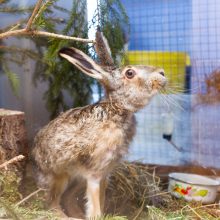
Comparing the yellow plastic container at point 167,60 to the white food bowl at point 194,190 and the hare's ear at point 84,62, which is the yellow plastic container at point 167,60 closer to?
the white food bowl at point 194,190

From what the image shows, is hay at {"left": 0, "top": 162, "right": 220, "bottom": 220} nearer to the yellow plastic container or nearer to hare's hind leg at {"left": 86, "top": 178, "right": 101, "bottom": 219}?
hare's hind leg at {"left": 86, "top": 178, "right": 101, "bottom": 219}

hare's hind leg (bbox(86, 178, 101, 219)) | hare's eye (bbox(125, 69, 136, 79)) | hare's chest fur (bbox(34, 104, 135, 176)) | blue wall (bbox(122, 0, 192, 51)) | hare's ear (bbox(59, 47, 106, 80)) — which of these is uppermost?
blue wall (bbox(122, 0, 192, 51))

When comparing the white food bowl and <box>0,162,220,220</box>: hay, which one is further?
the white food bowl

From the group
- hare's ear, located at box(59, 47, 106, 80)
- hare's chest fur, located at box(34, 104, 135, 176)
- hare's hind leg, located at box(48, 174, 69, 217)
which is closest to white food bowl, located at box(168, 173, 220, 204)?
hare's chest fur, located at box(34, 104, 135, 176)

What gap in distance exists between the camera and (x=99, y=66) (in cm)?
170

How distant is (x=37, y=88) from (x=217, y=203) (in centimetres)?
120

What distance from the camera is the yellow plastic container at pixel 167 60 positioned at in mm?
2430

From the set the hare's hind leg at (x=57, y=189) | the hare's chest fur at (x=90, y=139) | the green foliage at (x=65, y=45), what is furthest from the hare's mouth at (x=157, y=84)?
the hare's hind leg at (x=57, y=189)

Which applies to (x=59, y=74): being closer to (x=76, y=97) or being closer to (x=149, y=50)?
(x=76, y=97)

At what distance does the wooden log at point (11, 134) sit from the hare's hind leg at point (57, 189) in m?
0.23

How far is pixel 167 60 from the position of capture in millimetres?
2541

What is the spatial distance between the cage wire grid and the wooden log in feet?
2.91

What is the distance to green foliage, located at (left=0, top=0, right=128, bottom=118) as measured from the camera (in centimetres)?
196

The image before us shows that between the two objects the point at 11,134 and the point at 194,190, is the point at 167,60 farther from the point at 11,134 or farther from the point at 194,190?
the point at 11,134
